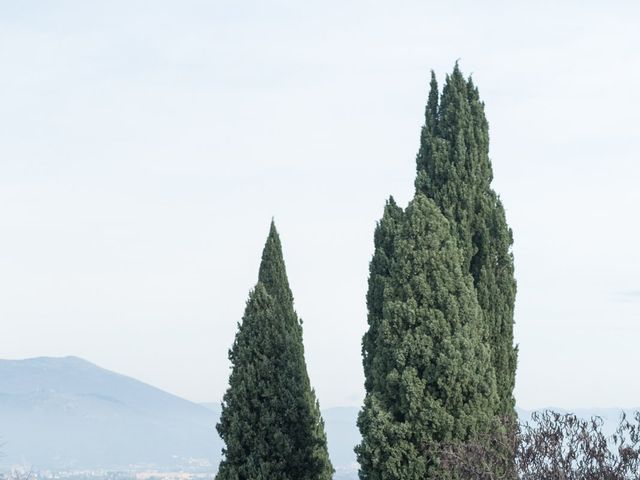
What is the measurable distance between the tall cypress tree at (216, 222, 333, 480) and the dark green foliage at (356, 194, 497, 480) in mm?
2219

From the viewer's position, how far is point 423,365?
15258 millimetres

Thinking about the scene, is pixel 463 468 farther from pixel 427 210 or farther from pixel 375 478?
pixel 427 210

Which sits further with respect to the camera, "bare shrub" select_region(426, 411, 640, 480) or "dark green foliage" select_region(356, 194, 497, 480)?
"dark green foliage" select_region(356, 194, 497, 480)

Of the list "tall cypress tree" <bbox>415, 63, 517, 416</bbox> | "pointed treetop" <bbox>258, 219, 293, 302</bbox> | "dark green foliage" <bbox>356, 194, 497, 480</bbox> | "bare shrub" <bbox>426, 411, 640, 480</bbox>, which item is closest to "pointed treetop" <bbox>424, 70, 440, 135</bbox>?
"tall cypress tree" <bbox>415, 63, 517, 416</bbox>

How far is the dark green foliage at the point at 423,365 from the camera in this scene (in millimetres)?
15062

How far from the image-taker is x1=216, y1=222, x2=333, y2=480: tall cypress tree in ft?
56.9

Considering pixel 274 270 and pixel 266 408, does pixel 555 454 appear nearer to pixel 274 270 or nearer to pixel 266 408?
pixel 266 408

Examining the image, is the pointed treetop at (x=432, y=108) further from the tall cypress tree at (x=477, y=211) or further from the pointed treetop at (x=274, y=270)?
the pointed treetop at (x=274, y=270)

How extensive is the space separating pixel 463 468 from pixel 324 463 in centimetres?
392

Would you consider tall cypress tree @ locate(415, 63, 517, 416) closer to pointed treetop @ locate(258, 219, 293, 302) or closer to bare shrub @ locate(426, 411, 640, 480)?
pointed treetop @ locate(258, 219, 293, 302)

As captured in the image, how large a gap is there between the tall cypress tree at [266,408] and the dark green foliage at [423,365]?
2219mm

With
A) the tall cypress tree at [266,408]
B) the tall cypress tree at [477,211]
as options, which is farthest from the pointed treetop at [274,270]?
the tall cypress tree at [477,211]

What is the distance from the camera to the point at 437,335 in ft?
50.0

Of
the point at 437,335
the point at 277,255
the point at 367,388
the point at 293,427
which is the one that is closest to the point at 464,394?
the point at 437,335
